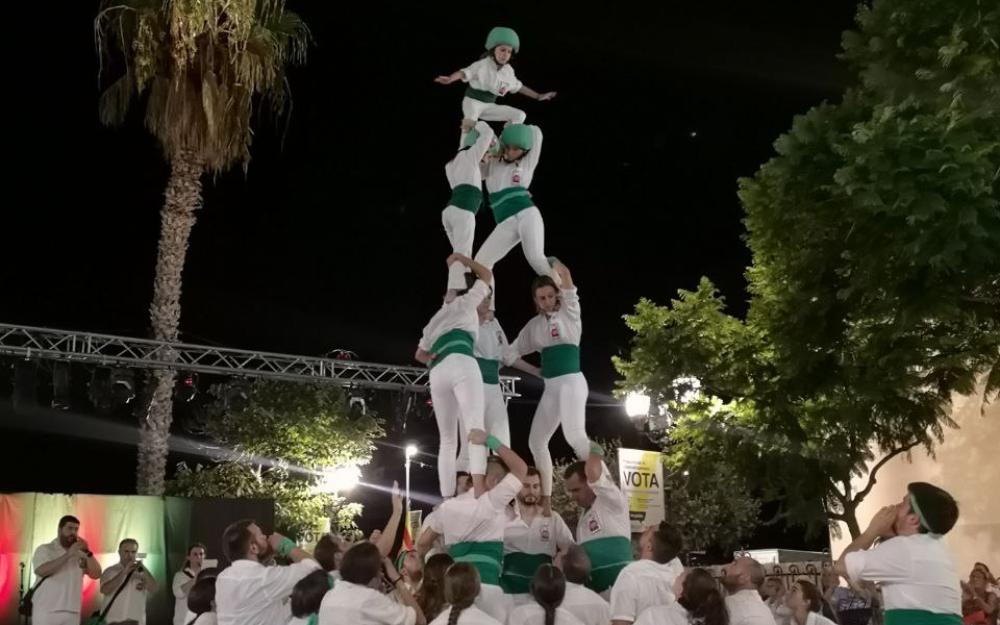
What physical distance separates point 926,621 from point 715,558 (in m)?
26.2

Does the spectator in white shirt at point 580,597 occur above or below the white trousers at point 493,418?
below

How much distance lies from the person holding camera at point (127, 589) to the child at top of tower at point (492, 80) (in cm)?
563

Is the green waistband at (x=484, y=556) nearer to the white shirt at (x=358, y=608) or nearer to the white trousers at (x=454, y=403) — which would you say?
the white trousers at (x=454, y=403)

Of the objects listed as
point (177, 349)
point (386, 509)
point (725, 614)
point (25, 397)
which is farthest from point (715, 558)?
point (725, 614)

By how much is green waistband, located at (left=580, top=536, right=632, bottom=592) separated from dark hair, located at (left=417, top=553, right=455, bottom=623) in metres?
1.40

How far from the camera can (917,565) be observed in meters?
5.20

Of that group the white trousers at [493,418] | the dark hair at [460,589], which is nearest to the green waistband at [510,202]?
the white trousers at [493,418]

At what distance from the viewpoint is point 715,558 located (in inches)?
1201

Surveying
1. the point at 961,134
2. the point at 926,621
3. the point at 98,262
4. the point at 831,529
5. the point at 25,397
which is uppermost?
the point at 98,262

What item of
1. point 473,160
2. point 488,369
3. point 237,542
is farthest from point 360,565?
point 473,160

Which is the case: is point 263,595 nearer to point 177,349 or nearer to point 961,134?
point 961,134

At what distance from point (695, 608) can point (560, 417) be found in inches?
114

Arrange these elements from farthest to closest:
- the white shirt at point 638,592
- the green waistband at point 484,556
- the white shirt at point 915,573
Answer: the green waistband at point 484,556, the white shirt at point 638,592, the white shirt at point 915,573

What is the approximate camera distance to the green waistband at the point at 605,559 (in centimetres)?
761
